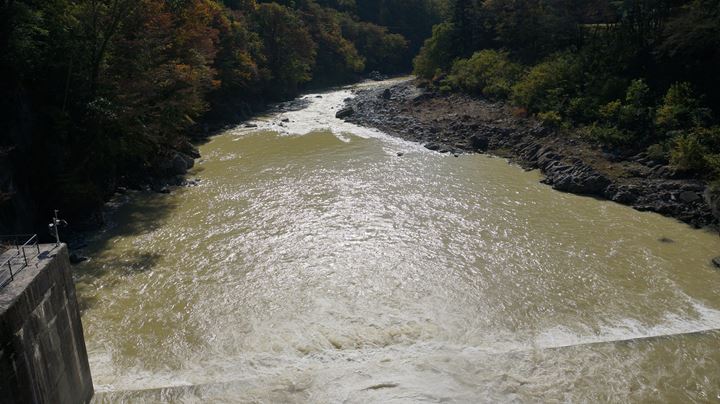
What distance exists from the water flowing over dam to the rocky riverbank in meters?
1.02

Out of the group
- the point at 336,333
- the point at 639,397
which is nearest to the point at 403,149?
the point at 336,333

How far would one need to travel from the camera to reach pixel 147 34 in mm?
23406

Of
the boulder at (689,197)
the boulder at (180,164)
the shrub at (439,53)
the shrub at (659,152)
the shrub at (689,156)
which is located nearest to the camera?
the boulder at (689,197)

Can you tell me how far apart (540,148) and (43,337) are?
79.3 feet

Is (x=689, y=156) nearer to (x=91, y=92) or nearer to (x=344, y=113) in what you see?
(x=91, y=92)

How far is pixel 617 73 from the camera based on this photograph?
98.0 feet

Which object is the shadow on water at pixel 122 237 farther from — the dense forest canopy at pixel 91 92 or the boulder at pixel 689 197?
the boulder at pixel 689 197

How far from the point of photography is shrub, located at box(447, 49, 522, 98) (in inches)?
1490

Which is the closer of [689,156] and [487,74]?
[689,156]

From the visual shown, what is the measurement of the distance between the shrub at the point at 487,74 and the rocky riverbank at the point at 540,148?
1.16 metres

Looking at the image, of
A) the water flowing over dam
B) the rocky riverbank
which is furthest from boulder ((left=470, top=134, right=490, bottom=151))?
the water flowing over dam

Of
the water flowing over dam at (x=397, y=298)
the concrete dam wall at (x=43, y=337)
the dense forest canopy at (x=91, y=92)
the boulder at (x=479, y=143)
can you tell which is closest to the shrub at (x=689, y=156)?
the water flowing over dam at (x=397, y=298)

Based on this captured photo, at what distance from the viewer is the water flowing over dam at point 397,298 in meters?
11.5

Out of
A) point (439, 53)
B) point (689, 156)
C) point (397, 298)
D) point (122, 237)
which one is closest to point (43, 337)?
point (397, 298)
